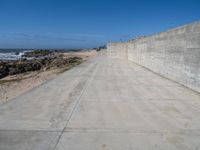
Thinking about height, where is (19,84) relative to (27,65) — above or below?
below

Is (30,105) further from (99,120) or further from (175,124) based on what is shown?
(175,124)

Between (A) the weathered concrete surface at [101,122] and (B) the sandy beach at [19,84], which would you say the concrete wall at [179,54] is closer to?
A: (A) the weathered concrete surface at [101,122]

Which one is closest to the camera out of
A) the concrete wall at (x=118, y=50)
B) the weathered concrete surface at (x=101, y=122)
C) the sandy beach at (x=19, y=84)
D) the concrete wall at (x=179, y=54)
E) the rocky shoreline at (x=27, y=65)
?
the weathered concrete surface at (x=101, y=122)

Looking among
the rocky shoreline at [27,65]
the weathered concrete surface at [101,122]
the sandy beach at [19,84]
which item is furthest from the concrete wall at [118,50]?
the weathered concrete surface at [101,122]

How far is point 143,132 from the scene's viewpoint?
3988 millimetres

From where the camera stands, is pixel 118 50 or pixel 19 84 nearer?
pixel 19 84

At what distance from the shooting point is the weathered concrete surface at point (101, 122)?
3.55 metres

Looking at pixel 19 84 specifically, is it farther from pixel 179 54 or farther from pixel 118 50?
pixel 118 50

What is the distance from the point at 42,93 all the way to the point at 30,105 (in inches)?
63.2

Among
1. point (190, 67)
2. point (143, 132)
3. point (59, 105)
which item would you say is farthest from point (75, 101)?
point (190, 67)

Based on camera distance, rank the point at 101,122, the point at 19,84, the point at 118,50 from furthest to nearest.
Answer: the point at 118,50
the point at 19,84
the point at 101,122

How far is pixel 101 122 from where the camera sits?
4.51 meters

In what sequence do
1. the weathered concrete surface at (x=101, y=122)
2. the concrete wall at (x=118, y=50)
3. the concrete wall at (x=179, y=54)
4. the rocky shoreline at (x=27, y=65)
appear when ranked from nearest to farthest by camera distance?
the weathered concrete surface at (x=101, y=122) → the concrete wall at (x=179, y=54) → the rocky shoreline at (x=27, y=65) → the concrete wall at (x=118, y=50)

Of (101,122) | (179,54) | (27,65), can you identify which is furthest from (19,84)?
(27,65)
